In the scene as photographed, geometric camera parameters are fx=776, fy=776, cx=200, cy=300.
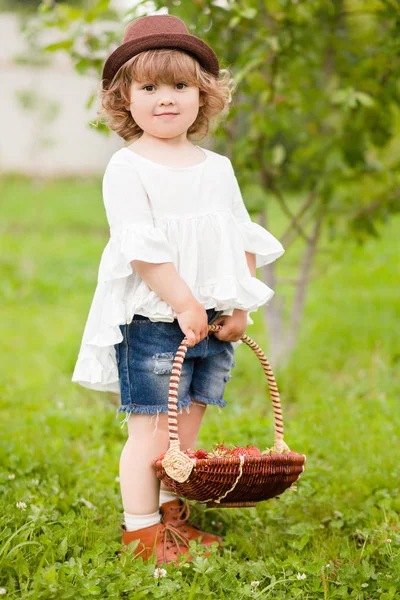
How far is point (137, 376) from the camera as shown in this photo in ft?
7.64

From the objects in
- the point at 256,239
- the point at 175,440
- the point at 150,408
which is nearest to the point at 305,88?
the point at 256,239

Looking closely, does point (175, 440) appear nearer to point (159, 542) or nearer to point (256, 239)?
point (159, 542)

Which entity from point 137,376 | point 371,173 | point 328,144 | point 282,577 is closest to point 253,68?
point 328,144

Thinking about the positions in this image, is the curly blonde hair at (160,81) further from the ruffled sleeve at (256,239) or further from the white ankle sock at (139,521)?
the white ankle sock at (139,521)

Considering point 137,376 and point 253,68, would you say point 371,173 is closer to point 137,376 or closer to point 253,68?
point 253,68

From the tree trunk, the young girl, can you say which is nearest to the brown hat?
the young girl

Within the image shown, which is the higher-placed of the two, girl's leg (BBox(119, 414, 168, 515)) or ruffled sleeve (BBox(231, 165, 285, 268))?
ruffled sleeve (BBox(231, 165, 285, 268))

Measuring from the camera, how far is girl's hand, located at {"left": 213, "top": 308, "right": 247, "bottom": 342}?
7.80 ft

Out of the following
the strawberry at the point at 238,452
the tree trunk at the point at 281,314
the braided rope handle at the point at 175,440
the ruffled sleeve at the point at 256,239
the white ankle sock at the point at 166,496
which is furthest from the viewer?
the tree trunk at the point at 281,314

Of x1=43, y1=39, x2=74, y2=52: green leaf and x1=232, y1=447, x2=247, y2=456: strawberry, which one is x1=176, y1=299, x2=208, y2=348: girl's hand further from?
x1=43, y1=39, x2=74, y2=52: green leaf

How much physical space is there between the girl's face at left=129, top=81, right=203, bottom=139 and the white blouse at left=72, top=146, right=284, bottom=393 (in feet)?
0.33

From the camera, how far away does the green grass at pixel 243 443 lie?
7.07 ft

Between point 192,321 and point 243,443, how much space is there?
120 centimetres

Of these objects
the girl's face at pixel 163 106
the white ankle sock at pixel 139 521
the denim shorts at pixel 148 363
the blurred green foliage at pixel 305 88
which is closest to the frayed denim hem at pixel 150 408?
the denim shorts at pixel 148 363
